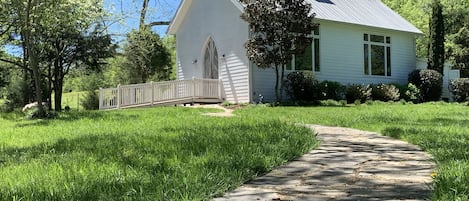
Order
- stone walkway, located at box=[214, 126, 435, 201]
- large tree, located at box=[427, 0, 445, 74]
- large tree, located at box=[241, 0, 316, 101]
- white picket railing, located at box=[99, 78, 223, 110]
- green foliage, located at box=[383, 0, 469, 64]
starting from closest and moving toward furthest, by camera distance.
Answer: stone walkway, located at box=[214, 126, 435, 201], large tree, located at box=[241, 0, 316, 101], white picket railing, located at box=[99, 78, 223, 110], large tree, located at box=[427, 0, 445, 74], green foliage, located at box=[383, 0, 469, 64]

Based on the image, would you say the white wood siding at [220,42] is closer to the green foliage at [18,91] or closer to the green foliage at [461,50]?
the green foliage at [18,91]

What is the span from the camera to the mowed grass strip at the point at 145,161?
3.80 meters

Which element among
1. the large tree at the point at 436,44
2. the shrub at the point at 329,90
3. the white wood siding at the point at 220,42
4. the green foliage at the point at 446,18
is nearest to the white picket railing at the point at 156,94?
the white wood siding at the point at 220,42

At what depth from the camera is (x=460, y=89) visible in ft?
70.7

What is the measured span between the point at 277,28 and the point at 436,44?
9.82 metres

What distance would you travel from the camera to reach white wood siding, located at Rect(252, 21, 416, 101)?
18.3m

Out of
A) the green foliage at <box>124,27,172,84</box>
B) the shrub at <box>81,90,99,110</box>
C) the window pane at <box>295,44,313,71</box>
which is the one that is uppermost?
the green foliage at <box>124,27,172,84</box>

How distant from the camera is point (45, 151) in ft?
20.4

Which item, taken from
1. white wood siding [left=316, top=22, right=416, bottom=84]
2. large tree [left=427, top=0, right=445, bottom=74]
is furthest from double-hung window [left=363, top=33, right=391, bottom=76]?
large tree [left=427, top=0, right=445, bottom=74]

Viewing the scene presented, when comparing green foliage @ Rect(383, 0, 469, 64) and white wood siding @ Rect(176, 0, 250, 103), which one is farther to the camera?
green foliage @ Rect(383, 0, 469, 64)

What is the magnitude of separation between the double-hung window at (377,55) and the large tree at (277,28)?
19.5ft

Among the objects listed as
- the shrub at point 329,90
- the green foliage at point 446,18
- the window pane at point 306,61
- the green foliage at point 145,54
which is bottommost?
the shrub at point 329,90

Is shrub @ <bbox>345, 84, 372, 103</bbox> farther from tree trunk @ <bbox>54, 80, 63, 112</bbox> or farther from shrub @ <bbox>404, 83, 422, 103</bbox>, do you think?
tree trunk @ <bbox>54, 80, 63, 112</bbox>

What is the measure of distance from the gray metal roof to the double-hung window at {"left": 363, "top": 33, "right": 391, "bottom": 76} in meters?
0.69
